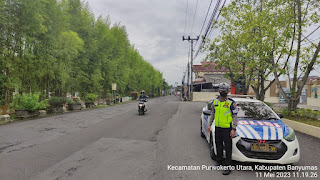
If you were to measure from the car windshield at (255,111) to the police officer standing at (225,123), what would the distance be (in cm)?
126

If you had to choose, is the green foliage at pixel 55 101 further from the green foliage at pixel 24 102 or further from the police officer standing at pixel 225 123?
the police officer standing at pixel 225 123

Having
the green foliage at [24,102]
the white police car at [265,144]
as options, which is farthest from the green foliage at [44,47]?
the white police car at [265,144]

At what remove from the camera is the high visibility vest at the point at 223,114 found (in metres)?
4.38

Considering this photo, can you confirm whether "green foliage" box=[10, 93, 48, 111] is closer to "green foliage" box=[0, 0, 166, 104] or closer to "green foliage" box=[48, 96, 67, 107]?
"green foliage" box=[0, 0, 166, 104]

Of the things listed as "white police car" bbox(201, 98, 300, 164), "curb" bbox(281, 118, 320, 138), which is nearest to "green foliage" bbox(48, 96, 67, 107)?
"white police car" bbox(201, 98, 300, 164)

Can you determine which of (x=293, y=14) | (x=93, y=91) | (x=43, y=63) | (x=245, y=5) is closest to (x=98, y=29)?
(x=93, y=91)

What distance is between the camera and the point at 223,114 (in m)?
4.41

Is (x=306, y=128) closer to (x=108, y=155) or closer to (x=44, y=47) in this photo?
(x=108, y=155)

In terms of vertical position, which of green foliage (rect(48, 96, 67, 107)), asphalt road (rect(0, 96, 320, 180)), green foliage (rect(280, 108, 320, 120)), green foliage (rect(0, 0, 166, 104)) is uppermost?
green foliage (rect(0, 0, 166, 104))

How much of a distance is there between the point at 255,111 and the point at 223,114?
181 cm

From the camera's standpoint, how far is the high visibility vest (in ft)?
14.4

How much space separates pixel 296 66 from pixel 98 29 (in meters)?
19.8

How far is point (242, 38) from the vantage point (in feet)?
42.0

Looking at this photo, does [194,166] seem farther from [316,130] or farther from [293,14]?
[293,14]
